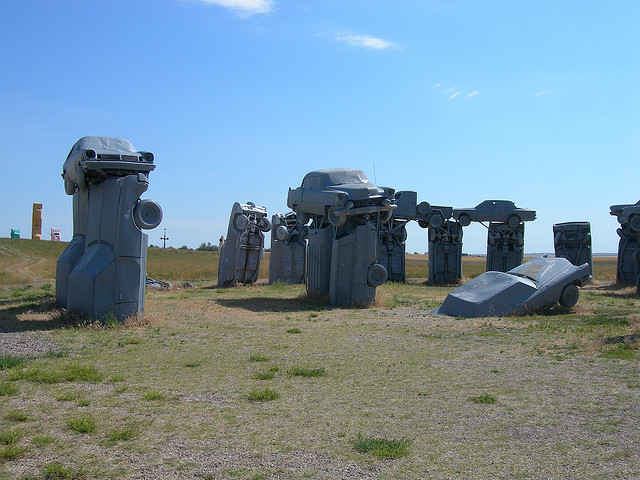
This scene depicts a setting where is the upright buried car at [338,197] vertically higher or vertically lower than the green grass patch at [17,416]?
higher

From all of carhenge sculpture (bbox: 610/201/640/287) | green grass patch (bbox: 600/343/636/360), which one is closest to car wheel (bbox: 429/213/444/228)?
carhenge sculpture (bbox: 610/201/640/287)

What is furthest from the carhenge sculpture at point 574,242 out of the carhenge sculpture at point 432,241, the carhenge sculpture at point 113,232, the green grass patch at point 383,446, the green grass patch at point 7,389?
the green grass patch at point 7,389

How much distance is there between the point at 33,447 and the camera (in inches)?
225

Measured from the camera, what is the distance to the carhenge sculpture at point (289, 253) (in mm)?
29062

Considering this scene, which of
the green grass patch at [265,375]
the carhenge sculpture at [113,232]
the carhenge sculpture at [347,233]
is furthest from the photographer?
the carhenge sculpture at [347,233]

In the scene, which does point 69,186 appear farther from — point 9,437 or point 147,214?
point 9,437

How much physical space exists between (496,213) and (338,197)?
648 inches

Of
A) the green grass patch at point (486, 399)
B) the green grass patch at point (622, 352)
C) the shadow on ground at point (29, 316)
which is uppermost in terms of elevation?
the green grass patch at point (622, 352)

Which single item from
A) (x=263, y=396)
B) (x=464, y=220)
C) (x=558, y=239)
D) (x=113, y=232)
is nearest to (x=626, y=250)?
(x=558, y=239)

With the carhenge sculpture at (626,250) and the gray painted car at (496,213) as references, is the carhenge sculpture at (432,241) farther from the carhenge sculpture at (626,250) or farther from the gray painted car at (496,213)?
the carhenge sculpture at (626,250)

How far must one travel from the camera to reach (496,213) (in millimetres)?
33125

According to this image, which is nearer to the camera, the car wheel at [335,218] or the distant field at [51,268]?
the car wheel at [335,218]

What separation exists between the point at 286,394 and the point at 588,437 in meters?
3.54

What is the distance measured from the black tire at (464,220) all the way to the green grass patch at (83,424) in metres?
28.5
